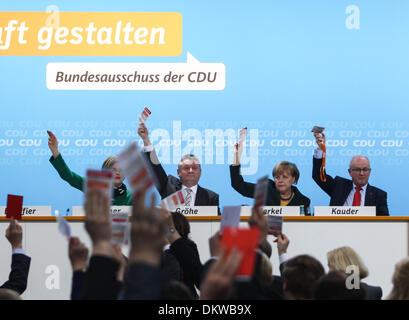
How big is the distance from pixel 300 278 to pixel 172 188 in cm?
433

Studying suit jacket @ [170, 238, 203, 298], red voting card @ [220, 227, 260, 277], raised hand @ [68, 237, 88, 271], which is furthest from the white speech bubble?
red voting card @ [220, 227, 260, 277]

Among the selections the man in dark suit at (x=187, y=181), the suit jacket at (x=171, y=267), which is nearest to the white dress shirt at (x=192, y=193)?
the man in dark suit at (x=187, y=181)

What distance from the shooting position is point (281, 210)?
552 cm

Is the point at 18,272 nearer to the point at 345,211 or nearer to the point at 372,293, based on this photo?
the point at 372,293

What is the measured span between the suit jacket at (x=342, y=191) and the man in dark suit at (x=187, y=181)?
1176 millimetres

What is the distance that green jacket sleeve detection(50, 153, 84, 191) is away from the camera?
6758 millimetres

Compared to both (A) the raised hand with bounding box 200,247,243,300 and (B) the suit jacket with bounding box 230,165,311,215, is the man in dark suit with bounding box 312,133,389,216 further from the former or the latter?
(A) the raised hand with bounding box 200,247,243,300

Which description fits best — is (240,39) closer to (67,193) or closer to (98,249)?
(67,193)

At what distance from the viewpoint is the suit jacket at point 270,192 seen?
610 cm

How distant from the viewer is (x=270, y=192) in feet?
20.7

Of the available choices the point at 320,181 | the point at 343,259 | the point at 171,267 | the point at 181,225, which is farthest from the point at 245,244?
the point at 320,181

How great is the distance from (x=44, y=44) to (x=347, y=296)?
6.37 m

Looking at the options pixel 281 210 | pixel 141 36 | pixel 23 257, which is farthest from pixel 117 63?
pixel 23 257

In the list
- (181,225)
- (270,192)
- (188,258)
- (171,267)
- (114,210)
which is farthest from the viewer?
(270,192)
